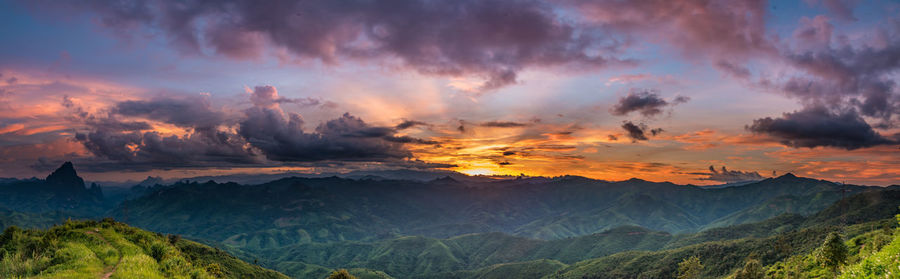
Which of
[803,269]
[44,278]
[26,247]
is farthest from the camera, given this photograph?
[803,269]

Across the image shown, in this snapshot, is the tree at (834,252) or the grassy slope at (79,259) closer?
the grassy slope at (79,259)

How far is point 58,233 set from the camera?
44.0 m

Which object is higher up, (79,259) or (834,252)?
(79,259)

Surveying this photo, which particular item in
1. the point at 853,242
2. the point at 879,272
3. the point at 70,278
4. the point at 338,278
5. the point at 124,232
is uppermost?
the point at 879,272

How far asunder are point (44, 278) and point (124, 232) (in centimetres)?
4544

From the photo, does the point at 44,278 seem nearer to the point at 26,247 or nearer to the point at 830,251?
the point at 26,247

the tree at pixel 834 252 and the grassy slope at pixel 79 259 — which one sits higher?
the grassy slope at pixel 79 259

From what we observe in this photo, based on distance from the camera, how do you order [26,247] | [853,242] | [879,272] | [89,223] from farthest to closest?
[853,242] < [89,223] < [26,247] < [879,272]

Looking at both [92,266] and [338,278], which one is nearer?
[92,266]

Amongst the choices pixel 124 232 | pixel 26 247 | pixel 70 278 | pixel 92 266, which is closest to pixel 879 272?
pixel 70 278

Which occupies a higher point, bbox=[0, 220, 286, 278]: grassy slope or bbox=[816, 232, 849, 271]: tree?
bbox=[0, 220, 286, 278]: grassy slope

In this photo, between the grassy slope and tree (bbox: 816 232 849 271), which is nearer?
the grassy slope

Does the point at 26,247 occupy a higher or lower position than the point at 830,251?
higher

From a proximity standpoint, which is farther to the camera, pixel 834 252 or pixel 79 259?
pixel 834 252
